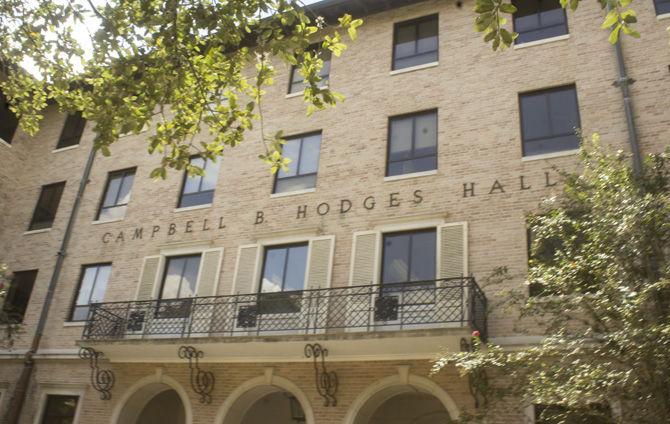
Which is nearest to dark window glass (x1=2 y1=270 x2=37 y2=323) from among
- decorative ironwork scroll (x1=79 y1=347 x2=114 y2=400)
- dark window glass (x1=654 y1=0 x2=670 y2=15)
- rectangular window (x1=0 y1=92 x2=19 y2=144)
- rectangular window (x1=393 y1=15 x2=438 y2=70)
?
decorative ironwork scroll (x1=79 y1=347 x2=114 y2=400)

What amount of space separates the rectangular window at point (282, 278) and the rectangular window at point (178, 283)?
2.11 meters

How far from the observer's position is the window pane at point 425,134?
47.5 ft

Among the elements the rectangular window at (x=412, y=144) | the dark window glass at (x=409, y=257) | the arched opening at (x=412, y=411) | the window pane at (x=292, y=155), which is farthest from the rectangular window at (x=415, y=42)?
the arched opening at (x=412, y=411)

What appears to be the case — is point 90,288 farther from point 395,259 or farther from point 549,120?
point 549,120

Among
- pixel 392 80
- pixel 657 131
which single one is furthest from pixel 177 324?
pixel 657 131

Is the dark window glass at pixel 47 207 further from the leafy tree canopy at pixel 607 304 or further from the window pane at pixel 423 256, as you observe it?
the leafy tree canopy at pixel 607 304

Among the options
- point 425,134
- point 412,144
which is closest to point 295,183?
point 412,144

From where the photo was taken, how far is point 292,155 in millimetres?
16188

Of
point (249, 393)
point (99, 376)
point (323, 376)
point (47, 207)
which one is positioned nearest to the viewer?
point (323, 376)

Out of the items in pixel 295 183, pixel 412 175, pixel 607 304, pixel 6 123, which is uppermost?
pixel 6 123

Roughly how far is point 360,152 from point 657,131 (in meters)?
6.49

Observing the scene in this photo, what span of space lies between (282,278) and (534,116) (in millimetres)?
6849

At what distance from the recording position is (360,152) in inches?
595

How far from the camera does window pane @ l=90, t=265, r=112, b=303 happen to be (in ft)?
56.2
